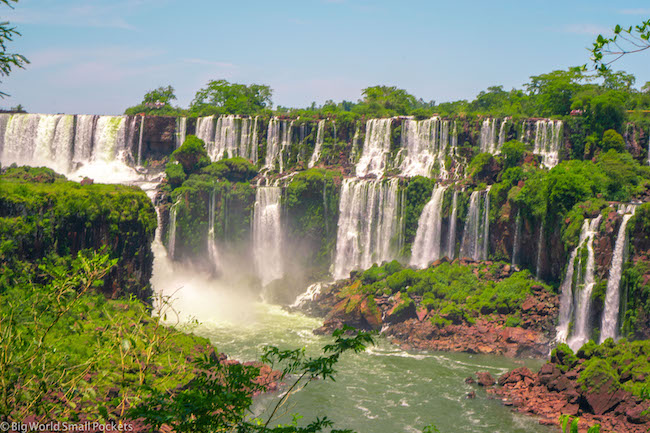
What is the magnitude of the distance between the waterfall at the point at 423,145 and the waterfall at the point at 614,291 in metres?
19.4

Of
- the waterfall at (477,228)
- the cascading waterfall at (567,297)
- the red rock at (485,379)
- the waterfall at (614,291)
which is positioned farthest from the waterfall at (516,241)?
the red rock at (485,379)

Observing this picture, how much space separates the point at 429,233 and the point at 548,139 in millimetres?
11366

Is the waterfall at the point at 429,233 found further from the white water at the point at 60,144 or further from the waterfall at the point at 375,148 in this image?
the white water at the point at 60,144

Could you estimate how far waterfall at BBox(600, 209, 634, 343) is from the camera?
114 feet

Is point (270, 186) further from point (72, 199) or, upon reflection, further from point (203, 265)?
point (72, 199)

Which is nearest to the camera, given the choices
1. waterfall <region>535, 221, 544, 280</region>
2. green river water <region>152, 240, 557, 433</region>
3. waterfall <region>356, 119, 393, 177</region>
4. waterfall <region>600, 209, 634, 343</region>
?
green river water <region>152, 240, 557, 433</region>

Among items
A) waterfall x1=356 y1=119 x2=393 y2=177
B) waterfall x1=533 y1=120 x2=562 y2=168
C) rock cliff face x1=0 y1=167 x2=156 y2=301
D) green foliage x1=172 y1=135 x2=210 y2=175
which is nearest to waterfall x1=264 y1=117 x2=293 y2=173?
green foliage x1=172 y1=135 x2=210 y2=175

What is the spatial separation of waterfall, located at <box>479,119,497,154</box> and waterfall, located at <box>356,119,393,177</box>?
7192 millimetres

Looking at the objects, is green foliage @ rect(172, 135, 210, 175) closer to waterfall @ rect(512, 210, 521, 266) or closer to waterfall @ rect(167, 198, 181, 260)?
waterfall @ rect(167, 198, 181, 260)

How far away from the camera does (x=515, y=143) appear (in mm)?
49281

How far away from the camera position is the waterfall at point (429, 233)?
4809 cm

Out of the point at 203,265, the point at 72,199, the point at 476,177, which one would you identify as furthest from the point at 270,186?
the point at 72,199

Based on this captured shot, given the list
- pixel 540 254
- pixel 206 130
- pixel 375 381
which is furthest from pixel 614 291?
pixel 206 130

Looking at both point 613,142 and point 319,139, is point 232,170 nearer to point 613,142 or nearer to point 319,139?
point 319,139
